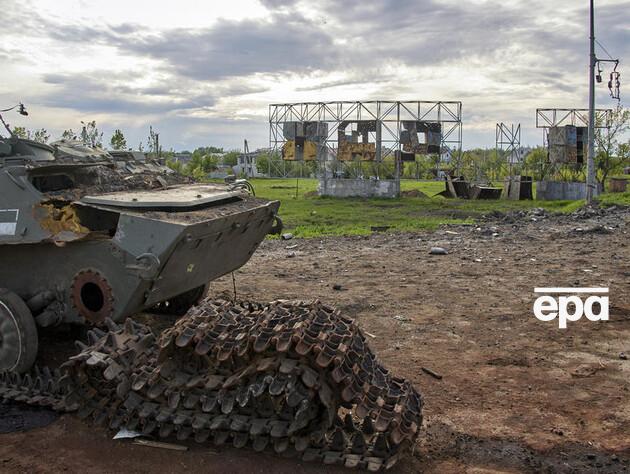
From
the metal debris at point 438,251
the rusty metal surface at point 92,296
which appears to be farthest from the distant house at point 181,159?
the rusty metal surface at point 92,296

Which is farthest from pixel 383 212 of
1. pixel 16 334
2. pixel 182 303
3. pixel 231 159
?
pixel 231 159

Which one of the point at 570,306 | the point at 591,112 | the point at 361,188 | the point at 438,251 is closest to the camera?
the point at 570,306

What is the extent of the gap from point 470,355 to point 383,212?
16.2 meters

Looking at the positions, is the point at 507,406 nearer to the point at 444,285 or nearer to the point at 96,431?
→ the point at 96,431

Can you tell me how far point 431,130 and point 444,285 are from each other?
22.8 m

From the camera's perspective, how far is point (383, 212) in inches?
917

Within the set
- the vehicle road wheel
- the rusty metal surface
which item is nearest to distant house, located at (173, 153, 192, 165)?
the vehicle road wheel

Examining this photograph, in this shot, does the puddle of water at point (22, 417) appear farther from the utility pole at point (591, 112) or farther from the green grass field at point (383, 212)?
the utility pole at point (591, 112)

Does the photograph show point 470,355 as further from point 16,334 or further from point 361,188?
point 361,188

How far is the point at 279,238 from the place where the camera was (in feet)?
51.8

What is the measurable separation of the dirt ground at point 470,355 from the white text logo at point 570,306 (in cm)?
17

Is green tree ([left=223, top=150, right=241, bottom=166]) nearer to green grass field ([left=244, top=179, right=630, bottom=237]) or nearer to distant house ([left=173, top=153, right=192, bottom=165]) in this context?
distant house ([left=173, top=153, right=192, bottom=165])

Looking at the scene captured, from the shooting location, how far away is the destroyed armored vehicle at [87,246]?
584 centimetres

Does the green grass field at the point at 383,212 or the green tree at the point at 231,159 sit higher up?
the green tree at the point at 231,159
